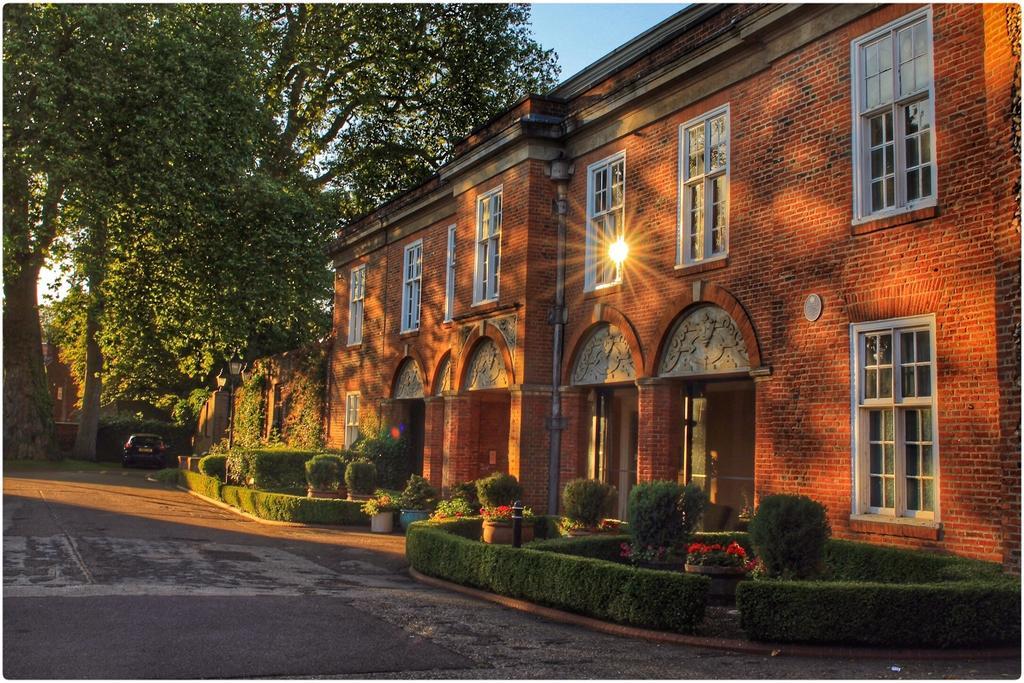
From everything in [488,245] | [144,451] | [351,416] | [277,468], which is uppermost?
[488,245]

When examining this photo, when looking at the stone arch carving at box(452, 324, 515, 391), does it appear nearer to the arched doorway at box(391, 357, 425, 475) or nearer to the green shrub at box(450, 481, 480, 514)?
the green shrub at box(450, 481, 480, 514)

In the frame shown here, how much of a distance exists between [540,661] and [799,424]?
602cm

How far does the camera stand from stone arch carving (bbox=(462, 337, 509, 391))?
21203 mm

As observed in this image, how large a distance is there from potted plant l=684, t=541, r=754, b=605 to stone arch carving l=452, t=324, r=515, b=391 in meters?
8.21

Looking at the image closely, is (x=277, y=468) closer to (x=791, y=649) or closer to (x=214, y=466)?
(x=214, y=466)

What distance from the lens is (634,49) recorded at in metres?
19.7

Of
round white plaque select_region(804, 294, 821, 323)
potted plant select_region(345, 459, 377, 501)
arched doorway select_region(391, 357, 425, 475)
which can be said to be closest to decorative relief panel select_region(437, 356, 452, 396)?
arched doorway select_region(391, 357, 425, 475)

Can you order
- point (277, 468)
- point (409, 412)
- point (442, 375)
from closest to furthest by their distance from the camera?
point (442, 375) → point (277, 468) → point (409, 412)

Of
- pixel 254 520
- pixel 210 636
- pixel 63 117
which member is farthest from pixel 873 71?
pixel 63 117

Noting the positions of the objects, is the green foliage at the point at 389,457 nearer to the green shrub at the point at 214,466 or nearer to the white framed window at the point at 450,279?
the white framed window at the point at 450,279

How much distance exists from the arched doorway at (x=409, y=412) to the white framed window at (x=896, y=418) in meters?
16.1

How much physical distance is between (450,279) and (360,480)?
5427 millimetres

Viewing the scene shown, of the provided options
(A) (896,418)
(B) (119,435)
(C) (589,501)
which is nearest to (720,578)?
(A) (896,418)

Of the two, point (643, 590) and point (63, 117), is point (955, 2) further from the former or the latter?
point (63, 117)
